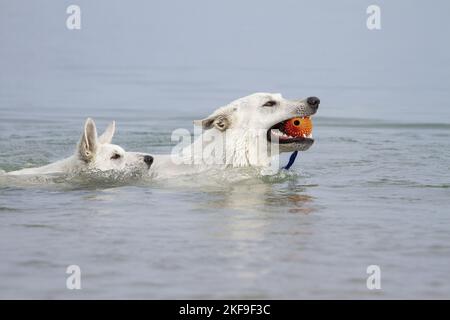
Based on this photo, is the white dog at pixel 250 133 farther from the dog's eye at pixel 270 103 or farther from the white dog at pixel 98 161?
the white dog at pixel 98 161

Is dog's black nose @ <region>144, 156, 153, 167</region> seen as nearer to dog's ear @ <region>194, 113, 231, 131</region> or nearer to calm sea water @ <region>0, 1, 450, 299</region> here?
calm sea water @ <region>0, 1, 450, 299</region>

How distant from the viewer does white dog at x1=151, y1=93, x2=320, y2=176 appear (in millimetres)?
11312

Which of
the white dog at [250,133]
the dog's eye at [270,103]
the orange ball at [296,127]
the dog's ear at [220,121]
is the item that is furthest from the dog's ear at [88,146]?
the orange ball at [296,127]

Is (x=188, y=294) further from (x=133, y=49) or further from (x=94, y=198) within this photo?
(x=133, y=49)

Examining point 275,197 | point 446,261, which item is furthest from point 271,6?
point 446,261

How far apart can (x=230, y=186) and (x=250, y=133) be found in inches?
23.0

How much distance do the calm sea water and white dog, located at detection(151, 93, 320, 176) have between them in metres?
0.23

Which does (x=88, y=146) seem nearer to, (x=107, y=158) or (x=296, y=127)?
(x=107, y=158)

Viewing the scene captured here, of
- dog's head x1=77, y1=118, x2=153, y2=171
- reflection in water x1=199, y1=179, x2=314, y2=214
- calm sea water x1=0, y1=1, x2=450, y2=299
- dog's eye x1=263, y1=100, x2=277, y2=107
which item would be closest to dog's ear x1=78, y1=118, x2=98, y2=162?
dog's head x1=77, y1=118, x2=153, y2=171

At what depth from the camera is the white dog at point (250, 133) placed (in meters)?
11.3

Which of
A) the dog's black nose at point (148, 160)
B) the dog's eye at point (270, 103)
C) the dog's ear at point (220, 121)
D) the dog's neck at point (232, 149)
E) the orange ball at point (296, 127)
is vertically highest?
the dog's eye at point (270, 103)

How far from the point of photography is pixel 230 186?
1136 cm

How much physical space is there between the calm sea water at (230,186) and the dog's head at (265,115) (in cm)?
52

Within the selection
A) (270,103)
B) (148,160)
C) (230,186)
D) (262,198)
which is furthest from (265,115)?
(148,160)
